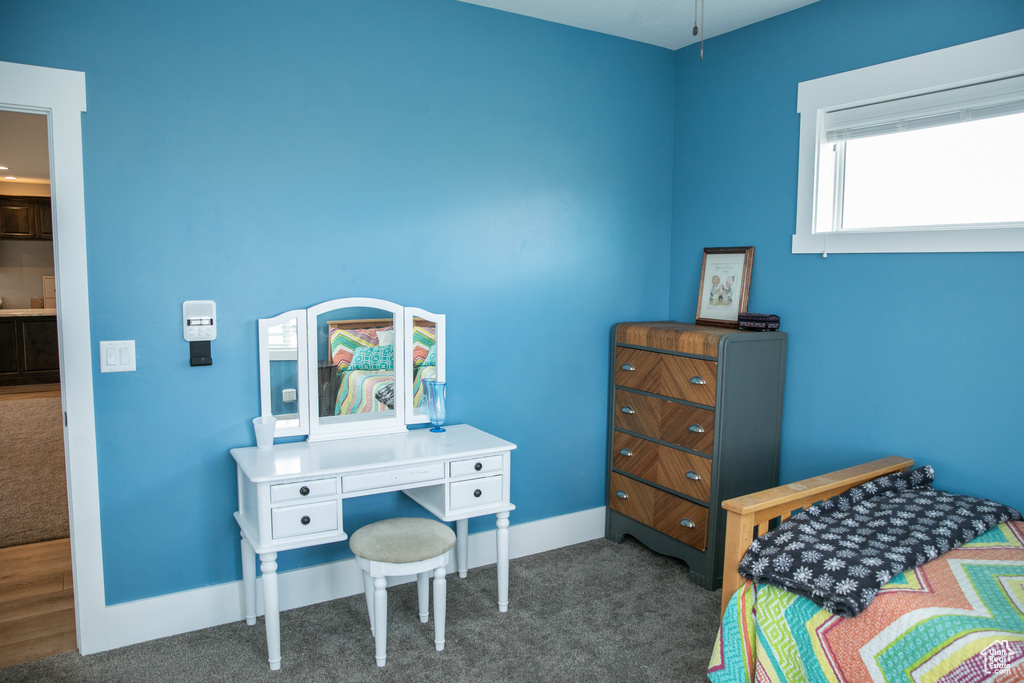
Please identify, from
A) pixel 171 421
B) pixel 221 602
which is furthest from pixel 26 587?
pixel 171 421

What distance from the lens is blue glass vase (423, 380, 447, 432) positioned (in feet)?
9.82

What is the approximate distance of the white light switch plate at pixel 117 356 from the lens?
8.12 feet

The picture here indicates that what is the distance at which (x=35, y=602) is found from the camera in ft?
9.62

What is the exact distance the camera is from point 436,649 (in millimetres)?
2574

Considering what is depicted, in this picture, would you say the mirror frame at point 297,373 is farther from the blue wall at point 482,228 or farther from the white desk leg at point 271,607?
the white desk leg at point 271,607

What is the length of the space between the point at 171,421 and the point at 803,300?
276 cm

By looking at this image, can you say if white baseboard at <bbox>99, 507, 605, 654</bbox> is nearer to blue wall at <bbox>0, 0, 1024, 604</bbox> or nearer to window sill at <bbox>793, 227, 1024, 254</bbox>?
blue wall at <bbox>0, 0, 1024, 604</bbox>

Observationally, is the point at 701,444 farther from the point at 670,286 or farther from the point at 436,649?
the point at 436,649

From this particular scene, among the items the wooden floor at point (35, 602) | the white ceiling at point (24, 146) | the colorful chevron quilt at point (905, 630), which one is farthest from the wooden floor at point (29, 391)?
the colorful chevron quilt at point (905, 630)

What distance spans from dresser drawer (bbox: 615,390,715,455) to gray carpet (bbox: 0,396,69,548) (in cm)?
308

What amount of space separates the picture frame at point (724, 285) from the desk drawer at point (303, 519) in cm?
212

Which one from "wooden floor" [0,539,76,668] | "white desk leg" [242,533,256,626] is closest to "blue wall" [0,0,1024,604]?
"white desk leg" [242,533,256,626]

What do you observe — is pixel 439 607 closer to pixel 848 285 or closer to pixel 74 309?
pixel 74 309

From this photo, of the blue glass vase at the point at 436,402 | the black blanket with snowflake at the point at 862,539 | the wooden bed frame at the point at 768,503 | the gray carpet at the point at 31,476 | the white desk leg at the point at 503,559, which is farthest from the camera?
the gray carpet at the point at 31,476
